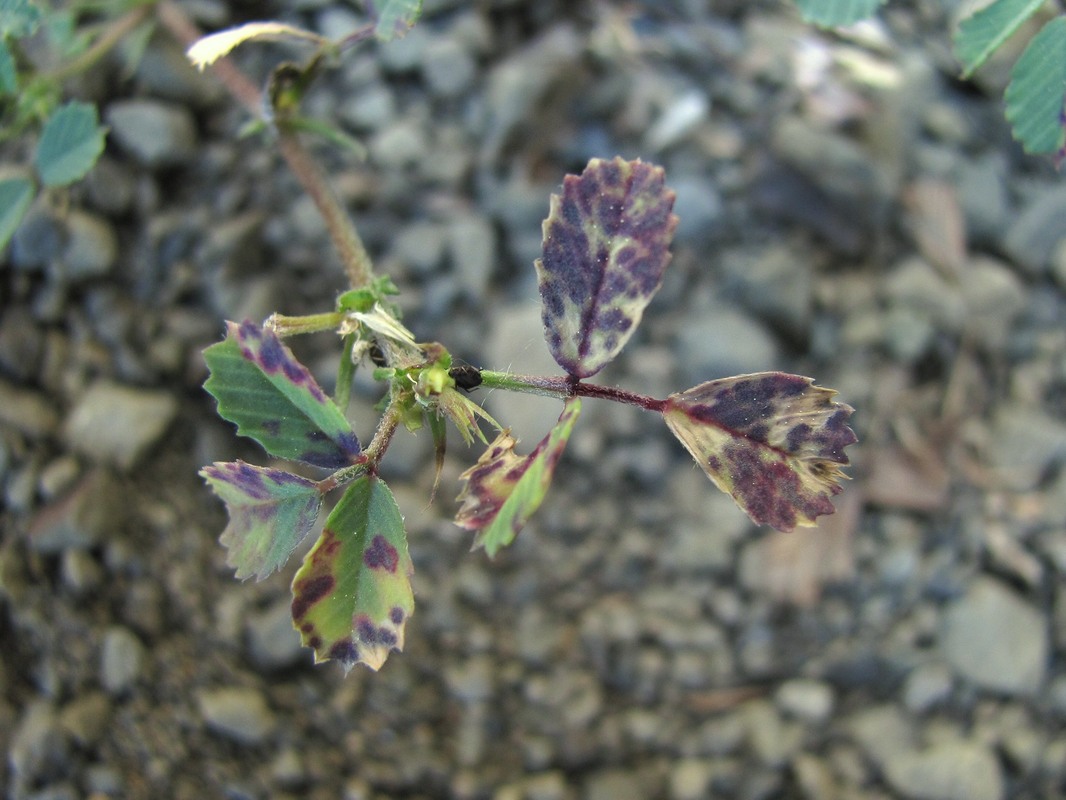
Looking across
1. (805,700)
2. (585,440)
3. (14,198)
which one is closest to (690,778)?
(805,700)

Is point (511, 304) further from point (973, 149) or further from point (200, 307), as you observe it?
point (973, 149)

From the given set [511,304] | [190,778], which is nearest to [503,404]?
[511,304]

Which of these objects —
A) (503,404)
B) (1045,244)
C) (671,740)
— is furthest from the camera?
(1045,244)

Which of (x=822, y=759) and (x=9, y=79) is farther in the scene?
(x=822, y=759)

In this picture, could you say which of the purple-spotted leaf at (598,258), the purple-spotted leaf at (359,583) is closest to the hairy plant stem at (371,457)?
the purple-spotted leaf at (359,583)

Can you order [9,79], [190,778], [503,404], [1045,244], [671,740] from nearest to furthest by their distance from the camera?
[9,79] → [190,778] → [671,740] → [503,404] → [1045,244]

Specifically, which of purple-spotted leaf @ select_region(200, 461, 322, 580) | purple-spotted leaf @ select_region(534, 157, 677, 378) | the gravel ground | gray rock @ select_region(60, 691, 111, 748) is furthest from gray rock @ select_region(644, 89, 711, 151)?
gray rock @ select_region(60, 691, 111, 748)
